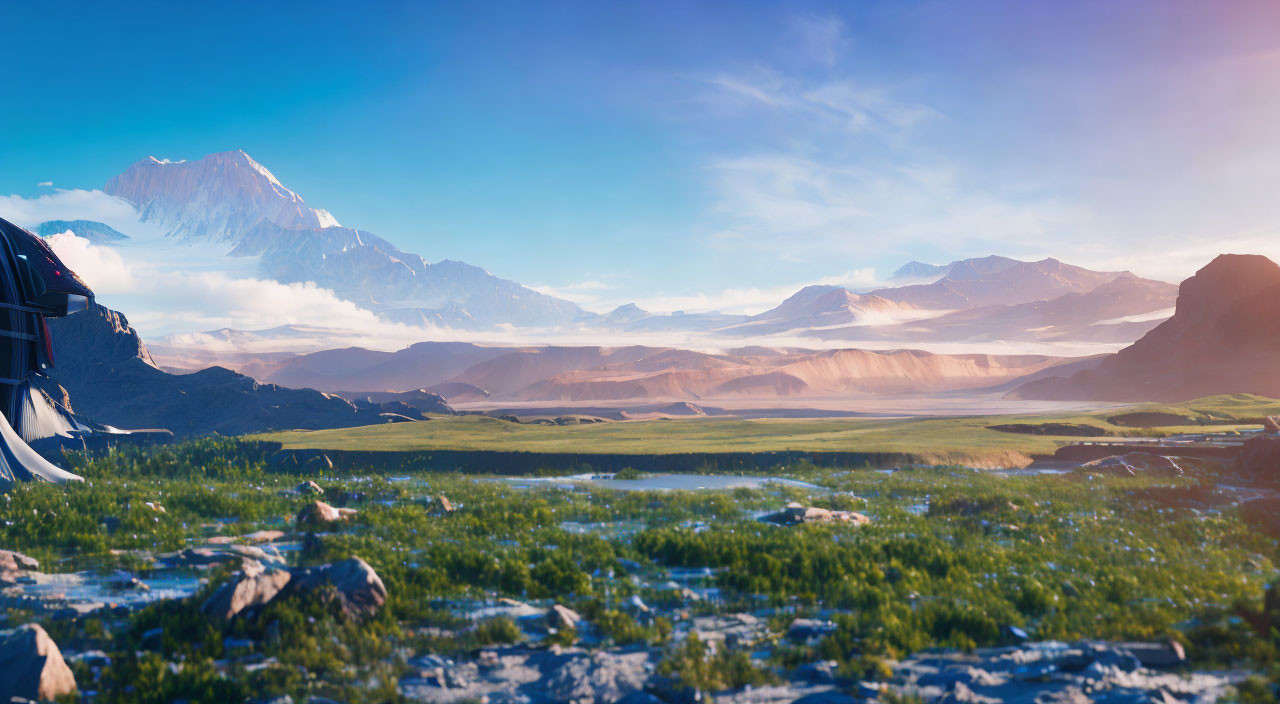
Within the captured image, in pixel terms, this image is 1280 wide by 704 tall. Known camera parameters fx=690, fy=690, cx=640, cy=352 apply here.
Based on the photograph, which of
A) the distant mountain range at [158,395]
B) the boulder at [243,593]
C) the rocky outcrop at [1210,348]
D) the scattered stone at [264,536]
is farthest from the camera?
the rocky outcrop at [1210,348]

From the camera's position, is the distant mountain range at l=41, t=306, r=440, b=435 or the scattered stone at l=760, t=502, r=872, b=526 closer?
the scattered stone at l=760, t=502, r=872, b=526

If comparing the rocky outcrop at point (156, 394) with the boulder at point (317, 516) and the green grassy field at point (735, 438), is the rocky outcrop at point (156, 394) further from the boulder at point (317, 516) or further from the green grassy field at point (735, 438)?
the boulder at point (317, 516)

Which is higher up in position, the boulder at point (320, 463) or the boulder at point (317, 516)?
the boulder at point (317, 516)

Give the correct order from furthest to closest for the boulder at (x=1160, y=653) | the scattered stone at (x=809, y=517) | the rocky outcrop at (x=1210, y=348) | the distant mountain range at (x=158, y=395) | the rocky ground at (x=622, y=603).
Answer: the rocky outcrop at (x=1210, y=348)
the distant mountain range at (x=158, y=395)
the scattered stone at (x=809, y=517)
the boulder at (x=1160, y=653)
the rocky ground at (x=622, y=603)

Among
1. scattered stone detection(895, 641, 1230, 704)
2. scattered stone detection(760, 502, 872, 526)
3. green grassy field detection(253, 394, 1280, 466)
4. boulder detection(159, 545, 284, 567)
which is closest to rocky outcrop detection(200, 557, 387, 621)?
boulder detection(159, 545, 284, 567)

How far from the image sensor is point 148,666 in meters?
7.50

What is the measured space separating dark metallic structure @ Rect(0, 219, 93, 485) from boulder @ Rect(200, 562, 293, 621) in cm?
1567

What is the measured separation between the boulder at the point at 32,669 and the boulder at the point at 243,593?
170 cm

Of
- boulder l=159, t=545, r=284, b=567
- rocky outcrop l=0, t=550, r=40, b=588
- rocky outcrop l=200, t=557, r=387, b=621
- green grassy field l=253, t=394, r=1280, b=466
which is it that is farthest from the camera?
green grassy field l=253, t=394, r=1280, b=466

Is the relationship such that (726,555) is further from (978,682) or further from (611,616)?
(978,682)

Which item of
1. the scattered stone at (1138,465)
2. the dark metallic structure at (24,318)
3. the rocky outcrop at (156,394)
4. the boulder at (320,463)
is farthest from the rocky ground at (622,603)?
the rocky outcrop at (156,394)

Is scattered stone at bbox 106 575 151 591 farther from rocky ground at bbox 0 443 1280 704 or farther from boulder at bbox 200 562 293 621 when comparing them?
boulder at bbox 200 562 293 621

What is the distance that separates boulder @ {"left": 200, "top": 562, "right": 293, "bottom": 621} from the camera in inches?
350

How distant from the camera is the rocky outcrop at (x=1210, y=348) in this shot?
429ft
